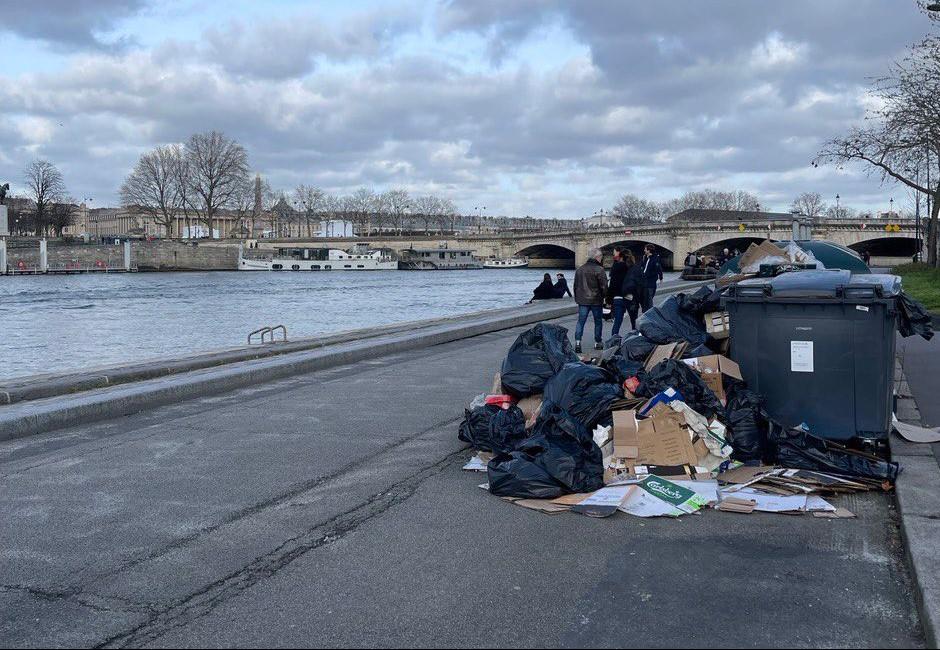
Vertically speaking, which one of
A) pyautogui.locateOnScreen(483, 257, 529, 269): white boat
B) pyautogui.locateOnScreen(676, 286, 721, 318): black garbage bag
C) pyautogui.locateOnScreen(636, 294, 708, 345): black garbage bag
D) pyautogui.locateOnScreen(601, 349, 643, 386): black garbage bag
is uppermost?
pyautogui.locateOnScreen(483, 257, 529, 269): white boat

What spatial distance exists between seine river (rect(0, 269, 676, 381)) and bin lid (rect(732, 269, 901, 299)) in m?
11.1

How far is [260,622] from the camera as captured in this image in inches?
148

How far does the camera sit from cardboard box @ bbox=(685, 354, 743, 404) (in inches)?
249

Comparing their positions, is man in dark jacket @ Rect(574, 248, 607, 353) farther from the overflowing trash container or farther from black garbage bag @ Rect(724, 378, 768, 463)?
black garbage bag @ Rect(724, 378, 768, 463)

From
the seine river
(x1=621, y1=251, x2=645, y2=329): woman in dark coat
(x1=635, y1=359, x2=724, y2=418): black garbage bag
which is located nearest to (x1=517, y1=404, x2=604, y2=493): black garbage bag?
(x1=635, y1=359, x2=724, y2=418): black garbage bag

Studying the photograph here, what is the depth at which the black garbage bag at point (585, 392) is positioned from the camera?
6.12 metres

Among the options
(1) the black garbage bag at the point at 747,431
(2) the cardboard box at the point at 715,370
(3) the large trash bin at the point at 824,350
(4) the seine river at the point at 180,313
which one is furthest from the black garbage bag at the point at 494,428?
(4) the seine river at the point at 180,313

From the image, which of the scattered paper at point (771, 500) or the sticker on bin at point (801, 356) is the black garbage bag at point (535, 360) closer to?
the sticker on bin at point (801, 356)

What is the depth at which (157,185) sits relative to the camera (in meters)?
112

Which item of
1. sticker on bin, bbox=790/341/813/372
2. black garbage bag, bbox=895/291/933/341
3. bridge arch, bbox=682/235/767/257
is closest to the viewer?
sticker on bin, bbox=790/341/813/372

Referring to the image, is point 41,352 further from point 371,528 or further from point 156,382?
point 371,528

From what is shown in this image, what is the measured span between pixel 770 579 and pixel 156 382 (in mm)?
7188

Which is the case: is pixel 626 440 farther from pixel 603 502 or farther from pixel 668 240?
pixel 668 240

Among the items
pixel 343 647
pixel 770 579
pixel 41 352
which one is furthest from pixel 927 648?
pixel 41 352
